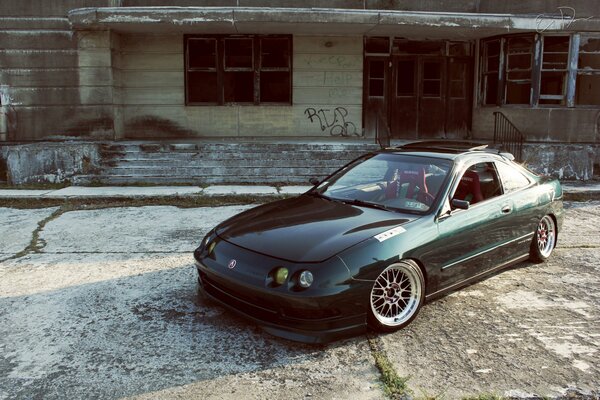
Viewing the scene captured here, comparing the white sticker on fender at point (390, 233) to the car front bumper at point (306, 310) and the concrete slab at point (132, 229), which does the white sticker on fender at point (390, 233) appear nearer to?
the car front bumper at point (306, 310)

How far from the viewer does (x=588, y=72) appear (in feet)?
43.3

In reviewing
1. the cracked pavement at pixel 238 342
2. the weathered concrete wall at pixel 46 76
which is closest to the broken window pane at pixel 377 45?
the weathered concrete wall at pixel 46 76

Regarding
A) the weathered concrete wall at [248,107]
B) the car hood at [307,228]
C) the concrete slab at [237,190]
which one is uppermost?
the weathered concrete wall at [248,107]

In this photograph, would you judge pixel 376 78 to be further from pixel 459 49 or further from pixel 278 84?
pixel 278 84

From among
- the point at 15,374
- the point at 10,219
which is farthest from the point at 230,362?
the point at 10,219

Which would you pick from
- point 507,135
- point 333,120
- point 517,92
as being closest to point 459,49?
point 517,92

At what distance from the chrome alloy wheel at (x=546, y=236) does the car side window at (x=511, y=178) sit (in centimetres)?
56

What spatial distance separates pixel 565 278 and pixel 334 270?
3.00 m

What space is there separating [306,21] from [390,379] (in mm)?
9855

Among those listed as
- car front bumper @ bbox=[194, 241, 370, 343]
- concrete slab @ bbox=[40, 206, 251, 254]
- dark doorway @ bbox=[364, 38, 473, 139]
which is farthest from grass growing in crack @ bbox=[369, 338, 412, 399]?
dark doorway @ bbox=[364, 38, 473, 139]

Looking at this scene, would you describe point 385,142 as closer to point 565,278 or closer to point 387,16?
point 387,16

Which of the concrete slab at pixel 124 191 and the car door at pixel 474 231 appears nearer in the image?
the car door at pixel 474 231

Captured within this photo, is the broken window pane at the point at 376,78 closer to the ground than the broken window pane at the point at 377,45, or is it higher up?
closer to the ground

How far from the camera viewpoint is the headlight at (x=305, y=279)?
3.61 metres
